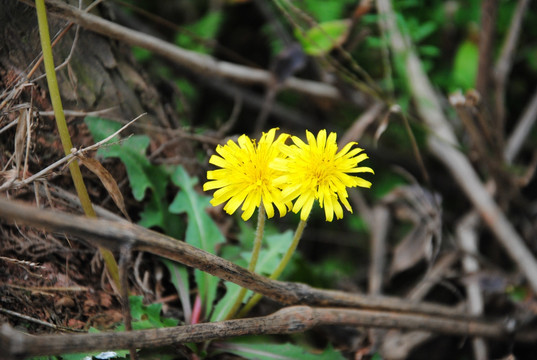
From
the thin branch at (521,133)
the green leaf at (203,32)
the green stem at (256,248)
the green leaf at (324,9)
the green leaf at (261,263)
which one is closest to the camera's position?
the green stem at (256,248)

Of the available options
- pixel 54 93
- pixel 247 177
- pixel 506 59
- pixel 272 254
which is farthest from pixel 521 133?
pixel 54 93

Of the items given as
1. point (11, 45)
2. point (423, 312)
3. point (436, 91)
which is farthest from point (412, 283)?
point (11, 45)

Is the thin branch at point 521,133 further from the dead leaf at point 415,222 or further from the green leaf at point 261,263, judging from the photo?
the green leaf at point 261,263

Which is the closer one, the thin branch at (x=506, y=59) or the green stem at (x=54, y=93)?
the green stem at (x=54, y=93)

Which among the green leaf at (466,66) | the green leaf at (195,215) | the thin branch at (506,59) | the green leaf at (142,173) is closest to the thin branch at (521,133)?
the thin branch at (506,59)

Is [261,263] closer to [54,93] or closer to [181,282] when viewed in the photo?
[181,282]

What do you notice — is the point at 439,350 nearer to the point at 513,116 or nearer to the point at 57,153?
the point at 513,116
